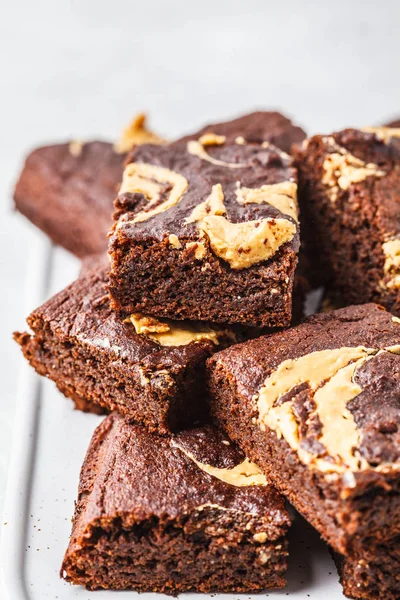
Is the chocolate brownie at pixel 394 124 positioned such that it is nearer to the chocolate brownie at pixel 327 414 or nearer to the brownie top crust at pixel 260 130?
the brownie top crust at pixel 260 130

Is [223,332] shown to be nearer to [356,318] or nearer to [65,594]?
[356,318]

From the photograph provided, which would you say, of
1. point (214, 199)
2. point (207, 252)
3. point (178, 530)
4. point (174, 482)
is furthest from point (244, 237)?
point (178, 530)

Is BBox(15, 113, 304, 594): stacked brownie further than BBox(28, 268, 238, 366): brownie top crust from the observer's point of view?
No

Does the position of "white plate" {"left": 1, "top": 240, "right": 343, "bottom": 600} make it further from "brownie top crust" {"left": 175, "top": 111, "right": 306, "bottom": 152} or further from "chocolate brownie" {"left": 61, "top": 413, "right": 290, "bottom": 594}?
"brownie top crust" {"left": 175, "top": 111, "right": 306, "bottom": 152}

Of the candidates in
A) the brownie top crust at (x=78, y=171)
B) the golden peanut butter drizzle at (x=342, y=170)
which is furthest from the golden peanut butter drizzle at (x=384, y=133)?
the brownie top crust at (x=78, y=171)

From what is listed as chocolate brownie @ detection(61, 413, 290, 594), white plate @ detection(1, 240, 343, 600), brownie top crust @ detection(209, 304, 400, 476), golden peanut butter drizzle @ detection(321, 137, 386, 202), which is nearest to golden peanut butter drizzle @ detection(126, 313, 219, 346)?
brownie top crust @ detection(209, 304, 400, 476)
